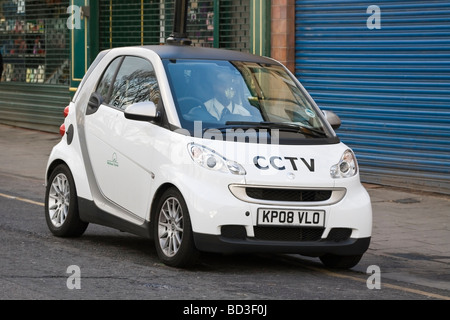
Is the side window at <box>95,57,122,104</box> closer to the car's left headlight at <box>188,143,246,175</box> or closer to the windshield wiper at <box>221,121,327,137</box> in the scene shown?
the windshield wiper at <box>221,121,327,137</box>

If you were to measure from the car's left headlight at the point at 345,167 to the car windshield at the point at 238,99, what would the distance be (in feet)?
1.02

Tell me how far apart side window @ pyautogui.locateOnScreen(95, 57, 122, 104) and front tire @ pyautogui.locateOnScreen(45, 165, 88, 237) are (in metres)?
0.78

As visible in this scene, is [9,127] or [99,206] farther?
[9,127]

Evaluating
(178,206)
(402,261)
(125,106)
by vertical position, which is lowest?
(402,261)

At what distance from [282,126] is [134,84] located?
4.59 ft

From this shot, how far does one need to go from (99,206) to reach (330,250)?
2164 mm

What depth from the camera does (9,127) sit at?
2378 centimetres

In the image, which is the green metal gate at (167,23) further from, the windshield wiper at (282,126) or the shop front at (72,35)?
the windshield wiper at (282,126)

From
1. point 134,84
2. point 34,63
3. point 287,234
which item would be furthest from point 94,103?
point 34,63

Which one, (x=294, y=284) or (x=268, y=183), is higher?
(x=268, y=183)
